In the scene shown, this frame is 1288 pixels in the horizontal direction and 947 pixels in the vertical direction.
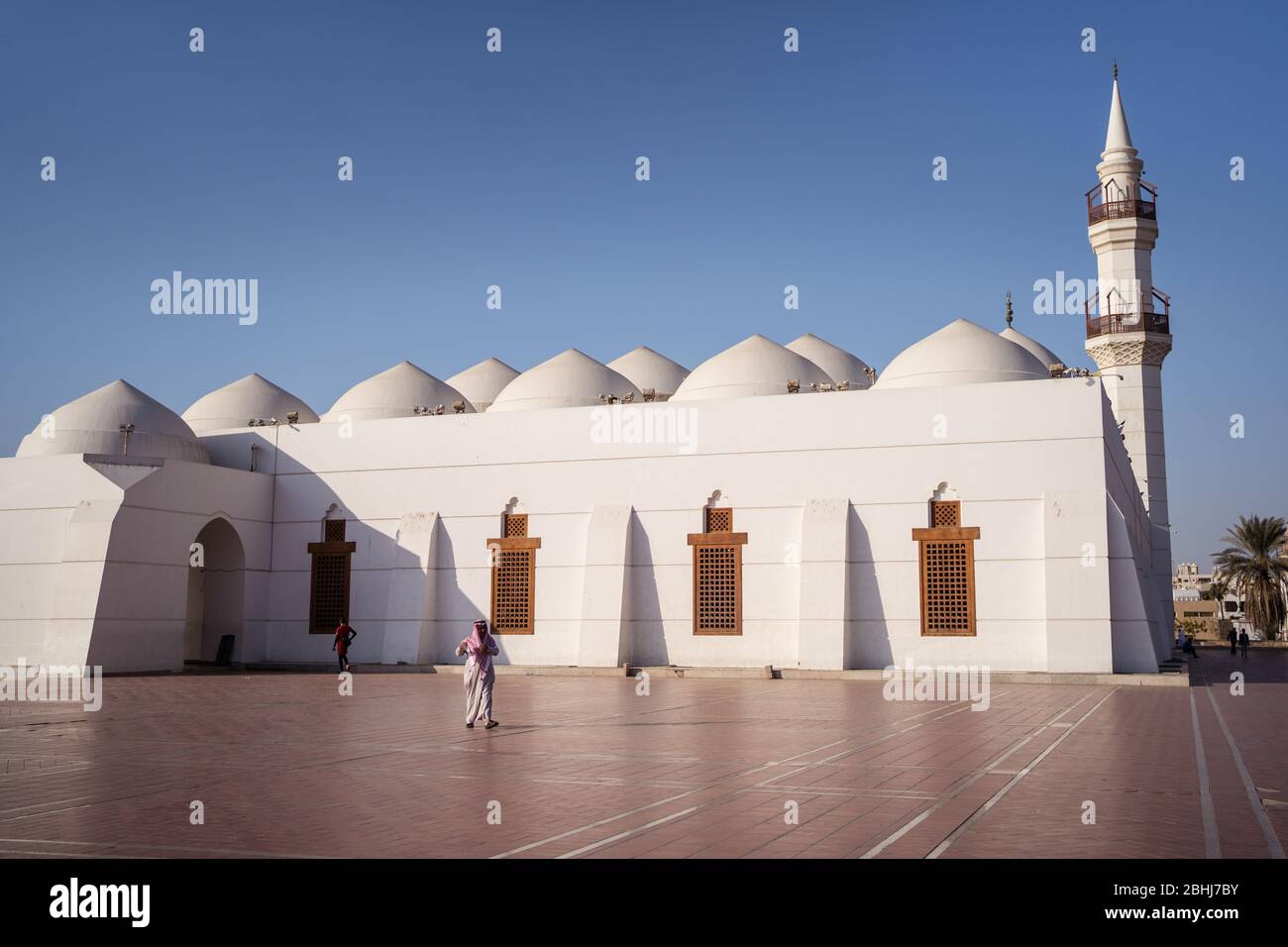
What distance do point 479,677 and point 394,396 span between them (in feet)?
69.6

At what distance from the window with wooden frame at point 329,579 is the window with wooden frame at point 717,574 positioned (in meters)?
8.97

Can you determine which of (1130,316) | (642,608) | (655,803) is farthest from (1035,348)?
(655,803)

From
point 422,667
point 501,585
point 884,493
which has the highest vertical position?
point 884,493

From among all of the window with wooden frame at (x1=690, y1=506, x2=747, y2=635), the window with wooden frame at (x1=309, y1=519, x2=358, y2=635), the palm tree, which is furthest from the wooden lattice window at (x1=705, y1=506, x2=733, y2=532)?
the palm tree

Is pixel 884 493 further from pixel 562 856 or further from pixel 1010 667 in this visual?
pixel 562 856

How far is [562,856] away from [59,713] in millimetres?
11587

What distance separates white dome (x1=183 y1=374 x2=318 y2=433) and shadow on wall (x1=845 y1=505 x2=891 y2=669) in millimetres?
18071

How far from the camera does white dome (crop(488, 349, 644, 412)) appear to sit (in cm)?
3084

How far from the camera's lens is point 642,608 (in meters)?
26.2

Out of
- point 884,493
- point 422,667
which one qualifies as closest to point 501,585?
point 422,667

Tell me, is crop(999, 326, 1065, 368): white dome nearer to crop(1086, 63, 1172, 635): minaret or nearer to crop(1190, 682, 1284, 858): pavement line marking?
crop(1086, 63, 1172, 635): minaret

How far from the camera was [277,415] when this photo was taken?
35.6 m

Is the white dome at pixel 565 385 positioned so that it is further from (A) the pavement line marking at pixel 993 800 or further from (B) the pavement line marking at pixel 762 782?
(A) the pavement line marking at pixel 993 800
